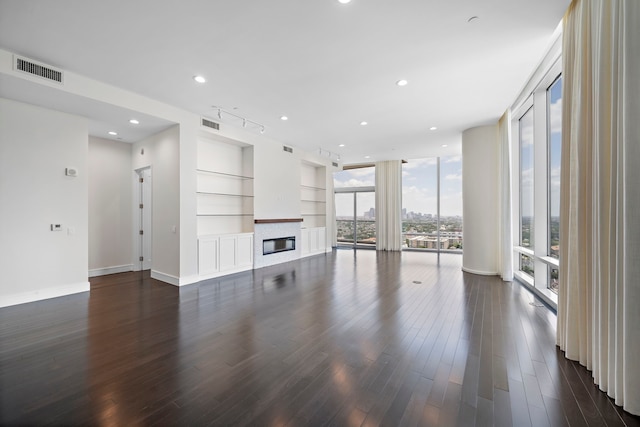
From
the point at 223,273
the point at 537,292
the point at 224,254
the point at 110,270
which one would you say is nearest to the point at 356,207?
the point at 224,254

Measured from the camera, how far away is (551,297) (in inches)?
150

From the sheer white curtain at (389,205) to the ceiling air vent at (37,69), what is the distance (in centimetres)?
863

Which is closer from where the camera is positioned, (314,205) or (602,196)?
(602,196)

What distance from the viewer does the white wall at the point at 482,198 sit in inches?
222

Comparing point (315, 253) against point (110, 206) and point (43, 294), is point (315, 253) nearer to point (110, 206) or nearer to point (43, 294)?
point (110, 206)

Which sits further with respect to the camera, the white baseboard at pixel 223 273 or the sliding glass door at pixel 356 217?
the sliding glass door at pixel 356 217

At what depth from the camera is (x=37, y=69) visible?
331 cm

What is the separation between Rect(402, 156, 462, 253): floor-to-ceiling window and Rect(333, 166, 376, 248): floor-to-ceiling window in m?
1.25

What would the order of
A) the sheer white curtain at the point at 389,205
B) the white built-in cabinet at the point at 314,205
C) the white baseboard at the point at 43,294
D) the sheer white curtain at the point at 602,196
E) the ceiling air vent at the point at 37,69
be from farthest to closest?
the sheer white curtain at the point at 389,205 → the white built-in cabinet at the point at 314,205 → the white baseboard at the point at 43,294 → the ceiling air vent at the point at 37,69 → the sheer white curtain at the point at 602,196

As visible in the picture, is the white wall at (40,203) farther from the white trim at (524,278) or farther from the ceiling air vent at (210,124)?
the white trim at (524,278)

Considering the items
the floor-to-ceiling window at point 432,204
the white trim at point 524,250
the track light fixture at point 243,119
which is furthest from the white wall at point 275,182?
the white trim at point 524,250

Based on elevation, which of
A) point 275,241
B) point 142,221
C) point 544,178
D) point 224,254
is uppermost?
point 544,178

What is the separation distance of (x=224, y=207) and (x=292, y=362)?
4673 mm

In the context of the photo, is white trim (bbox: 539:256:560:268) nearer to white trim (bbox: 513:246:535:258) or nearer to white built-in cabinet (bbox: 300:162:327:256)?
white trim (bbox: 513:246:535:258)
